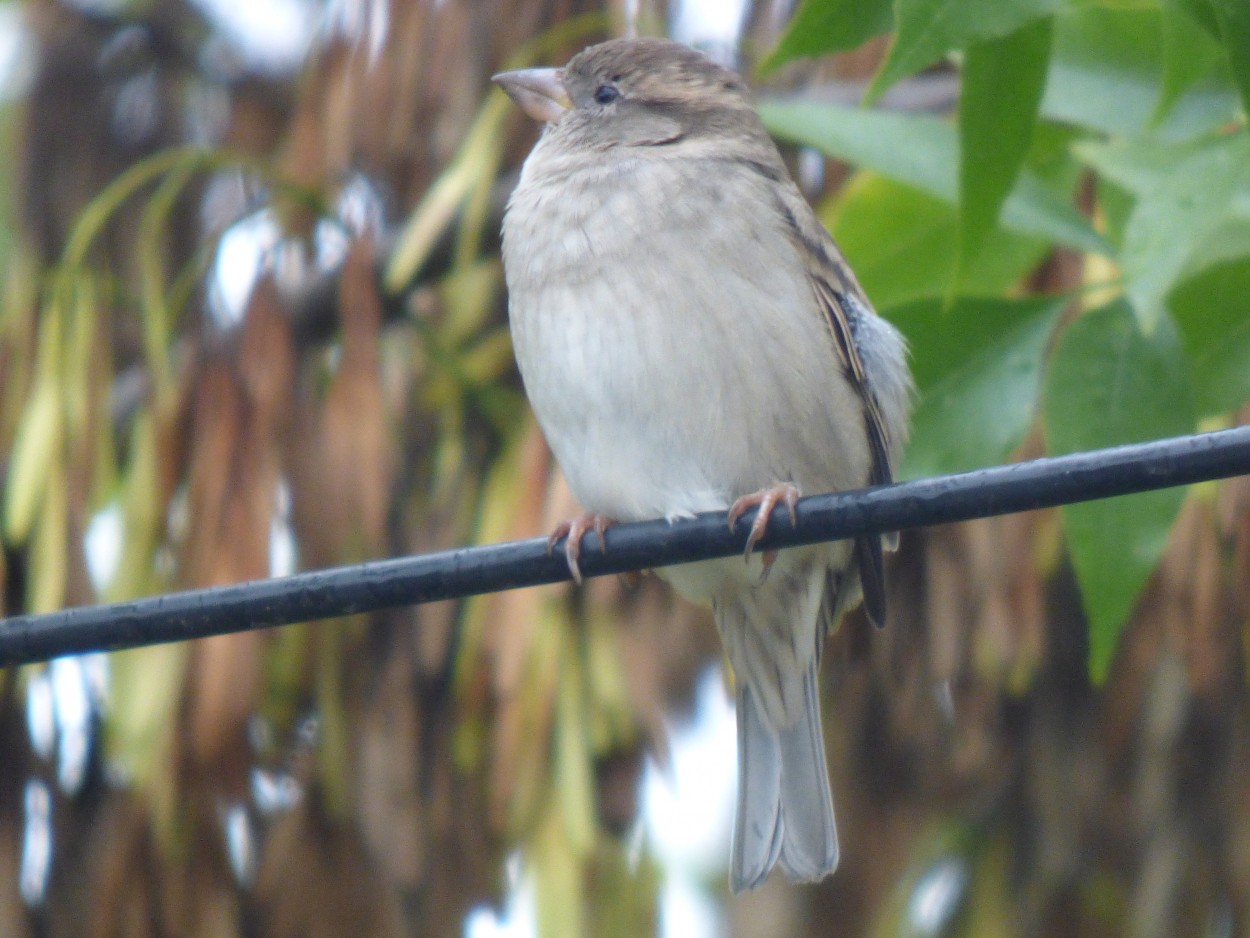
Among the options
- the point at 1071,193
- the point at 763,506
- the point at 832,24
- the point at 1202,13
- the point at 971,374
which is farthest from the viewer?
the point at 1071,193

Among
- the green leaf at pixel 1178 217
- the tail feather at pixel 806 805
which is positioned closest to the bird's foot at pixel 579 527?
the tail feather at pixel 806 805

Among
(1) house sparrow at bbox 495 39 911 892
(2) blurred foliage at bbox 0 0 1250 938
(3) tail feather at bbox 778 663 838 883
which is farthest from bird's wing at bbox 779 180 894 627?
(3) tail feather at bbox 778 663 838 883

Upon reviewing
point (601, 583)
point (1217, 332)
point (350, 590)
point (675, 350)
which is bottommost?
point (601, 583)

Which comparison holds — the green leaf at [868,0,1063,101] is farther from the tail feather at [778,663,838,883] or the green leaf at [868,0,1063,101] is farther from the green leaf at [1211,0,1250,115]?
the tail feather at [778,663,838,883]

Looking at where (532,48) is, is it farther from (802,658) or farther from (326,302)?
(802,658)

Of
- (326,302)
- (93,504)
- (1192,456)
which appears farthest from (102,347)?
(1192,456)

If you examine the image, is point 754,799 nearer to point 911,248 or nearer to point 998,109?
point 911,248

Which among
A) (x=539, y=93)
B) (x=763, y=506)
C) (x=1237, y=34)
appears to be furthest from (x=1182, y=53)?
(x=539, y=93)
